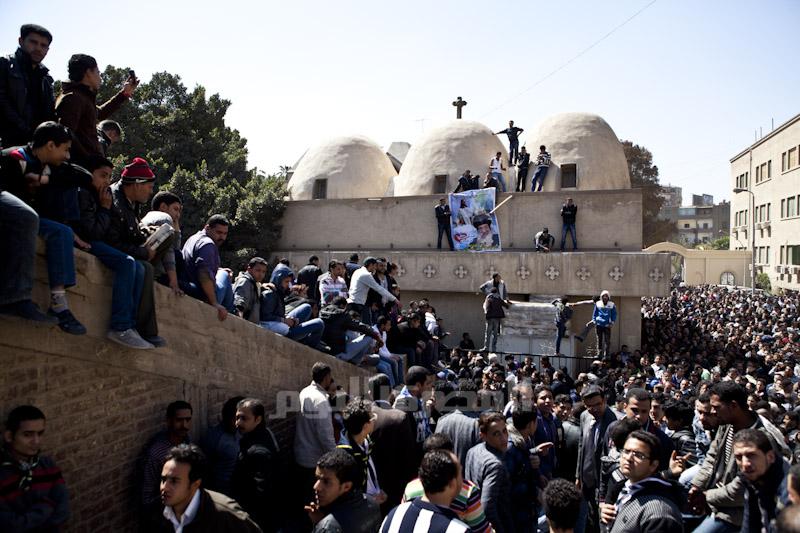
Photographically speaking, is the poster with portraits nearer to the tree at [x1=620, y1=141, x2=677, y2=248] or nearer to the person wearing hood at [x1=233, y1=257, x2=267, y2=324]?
the person wearing hood at [x1=233, y1=257, x2=267, y2=324]

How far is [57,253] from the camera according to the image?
429cm

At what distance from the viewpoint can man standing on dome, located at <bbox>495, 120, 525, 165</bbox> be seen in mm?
22344

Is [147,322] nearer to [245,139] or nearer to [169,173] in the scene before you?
[169,173]

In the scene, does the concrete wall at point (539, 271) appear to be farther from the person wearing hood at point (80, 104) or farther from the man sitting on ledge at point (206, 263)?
the person wearing hood at point (80, 104)

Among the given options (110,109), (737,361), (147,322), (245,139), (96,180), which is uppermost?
(245,139)

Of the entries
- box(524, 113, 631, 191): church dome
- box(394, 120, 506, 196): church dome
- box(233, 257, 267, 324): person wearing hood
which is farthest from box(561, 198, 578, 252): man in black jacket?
box(233, 257, 267, 324): person wearing hood

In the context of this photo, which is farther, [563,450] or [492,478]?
[563,450]

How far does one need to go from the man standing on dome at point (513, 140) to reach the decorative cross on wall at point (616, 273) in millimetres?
6274

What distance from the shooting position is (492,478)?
4.46 metres

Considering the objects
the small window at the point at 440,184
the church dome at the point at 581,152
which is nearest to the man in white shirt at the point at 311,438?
the church dome at the point at 581,152

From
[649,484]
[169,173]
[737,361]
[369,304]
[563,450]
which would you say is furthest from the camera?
[169,173]

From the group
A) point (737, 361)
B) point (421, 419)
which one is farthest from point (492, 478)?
point (737, 361)

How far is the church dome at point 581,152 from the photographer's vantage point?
21.8 m

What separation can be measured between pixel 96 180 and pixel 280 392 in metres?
3.59
